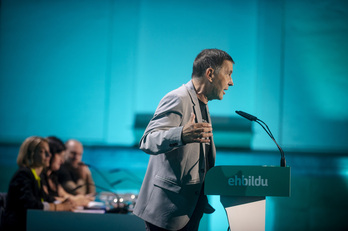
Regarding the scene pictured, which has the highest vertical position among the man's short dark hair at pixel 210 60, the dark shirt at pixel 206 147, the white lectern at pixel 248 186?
the man's short dark hair at pixel 210 60

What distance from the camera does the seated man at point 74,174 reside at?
445 cm

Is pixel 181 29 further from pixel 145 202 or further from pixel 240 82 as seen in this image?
pixel 145 202

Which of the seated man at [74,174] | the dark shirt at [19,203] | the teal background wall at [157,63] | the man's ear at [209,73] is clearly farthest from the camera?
the teal background wall at [157,63]

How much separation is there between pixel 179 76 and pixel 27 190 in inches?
108

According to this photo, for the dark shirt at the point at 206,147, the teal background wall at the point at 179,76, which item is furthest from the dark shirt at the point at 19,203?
the teal background wall at the point at 179,76

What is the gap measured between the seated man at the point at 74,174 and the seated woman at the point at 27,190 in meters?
0.78

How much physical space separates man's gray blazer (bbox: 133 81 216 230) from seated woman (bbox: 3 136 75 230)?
5.17 ft

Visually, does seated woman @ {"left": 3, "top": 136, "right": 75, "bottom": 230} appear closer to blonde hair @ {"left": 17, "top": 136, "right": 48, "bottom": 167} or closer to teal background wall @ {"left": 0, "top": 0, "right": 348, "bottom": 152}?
blonde hair @ {"left": 17, "top": 136, "right": 48, "bottom": 167}

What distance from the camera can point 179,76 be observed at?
5492mm

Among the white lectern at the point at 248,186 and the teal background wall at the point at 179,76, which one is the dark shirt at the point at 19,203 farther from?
the teal background wall at the point at 179,76

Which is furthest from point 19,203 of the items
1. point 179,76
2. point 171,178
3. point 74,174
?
point 179,76

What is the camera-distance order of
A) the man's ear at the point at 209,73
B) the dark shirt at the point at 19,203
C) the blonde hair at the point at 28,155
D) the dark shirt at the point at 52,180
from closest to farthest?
the man's ear at the point at 209,73, the dark shirt at the point at 19,203, the blonde hair at the point at 28,155, the dark shirt at the point at 52,180

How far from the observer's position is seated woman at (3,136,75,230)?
3.23 metres

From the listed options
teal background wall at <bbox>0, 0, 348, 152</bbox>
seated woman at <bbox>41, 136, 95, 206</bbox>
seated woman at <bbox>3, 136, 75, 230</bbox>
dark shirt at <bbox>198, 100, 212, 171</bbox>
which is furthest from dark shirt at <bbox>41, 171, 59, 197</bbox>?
dark shirt at <bbox>198, 100, 212, 171</bbox>
